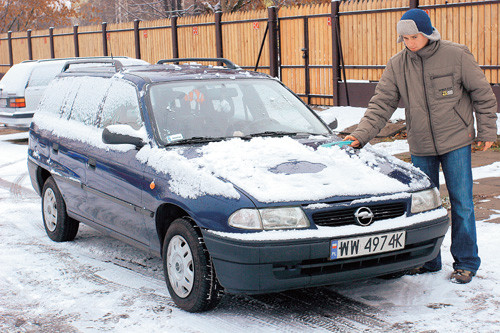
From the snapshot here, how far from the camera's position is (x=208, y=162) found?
15.0 feet

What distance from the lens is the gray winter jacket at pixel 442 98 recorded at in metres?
4.84

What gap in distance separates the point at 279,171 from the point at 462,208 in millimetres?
1459

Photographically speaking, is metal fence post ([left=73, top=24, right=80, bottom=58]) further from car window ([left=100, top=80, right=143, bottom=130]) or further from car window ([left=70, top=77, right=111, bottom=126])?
car window ([left=100, top=80, right=143, bottom=130])

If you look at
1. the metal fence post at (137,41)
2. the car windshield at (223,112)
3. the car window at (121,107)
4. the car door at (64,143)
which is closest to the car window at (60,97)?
the car door at (64,143)

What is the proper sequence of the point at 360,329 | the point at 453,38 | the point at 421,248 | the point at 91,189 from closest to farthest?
the point at 360,329, the point at 421,248, the point at 91,189, the point at 453,38

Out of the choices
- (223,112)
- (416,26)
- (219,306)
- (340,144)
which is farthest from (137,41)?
(219,306)

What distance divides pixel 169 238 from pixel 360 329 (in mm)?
1348

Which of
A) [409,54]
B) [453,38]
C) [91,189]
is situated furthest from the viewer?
[453,38]

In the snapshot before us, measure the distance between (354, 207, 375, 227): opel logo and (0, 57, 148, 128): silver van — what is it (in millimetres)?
10822

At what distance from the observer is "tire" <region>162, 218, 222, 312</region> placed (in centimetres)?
432

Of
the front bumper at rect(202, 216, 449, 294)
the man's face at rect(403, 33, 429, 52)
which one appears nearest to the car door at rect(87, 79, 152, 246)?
the front bumper at rect(202, 216, 449, 294)

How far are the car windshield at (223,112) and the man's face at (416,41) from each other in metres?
1.03

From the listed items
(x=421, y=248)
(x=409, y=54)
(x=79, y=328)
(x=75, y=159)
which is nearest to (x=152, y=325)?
(x=79, y=328)

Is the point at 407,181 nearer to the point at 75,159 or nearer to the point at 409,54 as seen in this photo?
the point at 409,54
